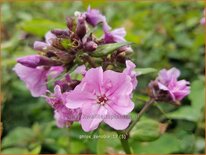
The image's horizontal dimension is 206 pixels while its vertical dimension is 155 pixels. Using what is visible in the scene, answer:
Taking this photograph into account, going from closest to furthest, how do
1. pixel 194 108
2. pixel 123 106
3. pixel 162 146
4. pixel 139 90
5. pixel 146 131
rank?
pixel 123 106
pixel 146 131
pixel 162 146
pixel 194 108
pixel 139 90

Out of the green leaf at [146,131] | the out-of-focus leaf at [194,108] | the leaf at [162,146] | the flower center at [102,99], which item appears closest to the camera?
→ the flower center at [102,99]

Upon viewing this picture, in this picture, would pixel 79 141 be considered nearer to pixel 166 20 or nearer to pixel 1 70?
pixel 1 70

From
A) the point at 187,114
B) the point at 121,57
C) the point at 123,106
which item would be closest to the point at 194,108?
the point at 187,114

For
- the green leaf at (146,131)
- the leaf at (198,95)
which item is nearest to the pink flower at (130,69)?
the green leaf at (146,131)

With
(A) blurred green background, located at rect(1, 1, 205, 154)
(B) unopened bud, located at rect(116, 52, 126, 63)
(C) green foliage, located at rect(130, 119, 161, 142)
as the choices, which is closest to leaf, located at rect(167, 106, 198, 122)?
(A) blurred green background, located at rect(1, 1, 205, 154)

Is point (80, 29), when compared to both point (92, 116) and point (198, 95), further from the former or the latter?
point (198, 95)

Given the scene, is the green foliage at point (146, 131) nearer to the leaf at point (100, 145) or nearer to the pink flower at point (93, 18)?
the leaf at point (100, 145)

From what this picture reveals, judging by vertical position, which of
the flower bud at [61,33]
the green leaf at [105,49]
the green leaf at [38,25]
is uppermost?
the green leaf at [38,25]
